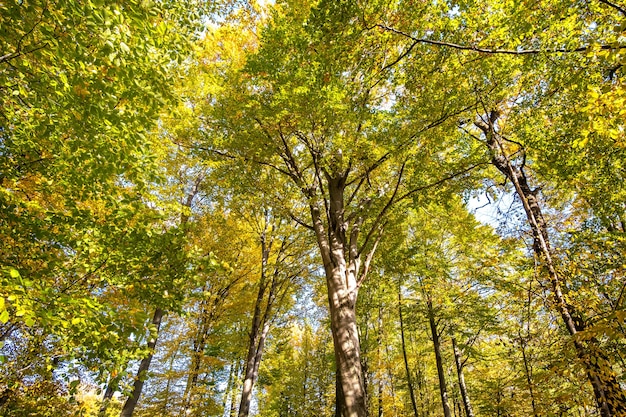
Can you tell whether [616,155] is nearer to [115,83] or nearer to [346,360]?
[346,360]

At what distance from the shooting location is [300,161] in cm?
757

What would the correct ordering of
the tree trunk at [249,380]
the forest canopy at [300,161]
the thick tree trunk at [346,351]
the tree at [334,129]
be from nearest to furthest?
the forest canopy at [300,161] < the thick tree trunk at [346,351] < the tree at [334,129] < the tree trunk at [249,380]

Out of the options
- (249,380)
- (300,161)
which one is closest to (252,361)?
(249,380)

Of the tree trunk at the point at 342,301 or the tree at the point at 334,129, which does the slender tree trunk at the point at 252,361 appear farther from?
the tree trunk at the point at 342,301

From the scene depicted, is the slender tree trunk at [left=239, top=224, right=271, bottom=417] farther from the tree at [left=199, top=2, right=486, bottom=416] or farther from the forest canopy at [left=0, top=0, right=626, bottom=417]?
the tree at [left=199, top=2, right=486, bottom=416]

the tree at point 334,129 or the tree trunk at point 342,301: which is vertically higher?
the tree at point 334,129

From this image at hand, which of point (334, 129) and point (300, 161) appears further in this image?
point (300, 161)

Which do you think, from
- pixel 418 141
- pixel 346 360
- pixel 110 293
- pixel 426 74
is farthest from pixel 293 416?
pixel 426 74

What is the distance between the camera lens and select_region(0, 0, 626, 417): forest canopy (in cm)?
333

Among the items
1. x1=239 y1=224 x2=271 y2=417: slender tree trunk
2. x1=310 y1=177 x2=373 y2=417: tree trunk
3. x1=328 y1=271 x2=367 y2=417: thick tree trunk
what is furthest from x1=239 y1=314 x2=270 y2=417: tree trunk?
x1=328 y1=271 x2=367 y2=417: thick tree trunk

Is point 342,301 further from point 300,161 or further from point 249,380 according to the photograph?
point 249,380

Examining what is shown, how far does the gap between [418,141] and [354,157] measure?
1.30m

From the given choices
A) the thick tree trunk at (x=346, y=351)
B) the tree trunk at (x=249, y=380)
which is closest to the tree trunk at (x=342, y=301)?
the thick tree trunk at (x=346, y=351)

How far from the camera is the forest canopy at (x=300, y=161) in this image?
333 cm
